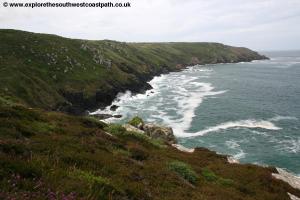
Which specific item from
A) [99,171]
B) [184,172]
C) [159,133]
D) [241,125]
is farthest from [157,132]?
[99,171]

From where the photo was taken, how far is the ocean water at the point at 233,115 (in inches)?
1949

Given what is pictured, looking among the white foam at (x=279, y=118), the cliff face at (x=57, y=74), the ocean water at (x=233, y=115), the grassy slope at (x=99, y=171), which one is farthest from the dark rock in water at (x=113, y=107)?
the grassy slope at (x=99, y=171)

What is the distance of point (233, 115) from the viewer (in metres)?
72.7

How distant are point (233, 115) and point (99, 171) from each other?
2547 inches

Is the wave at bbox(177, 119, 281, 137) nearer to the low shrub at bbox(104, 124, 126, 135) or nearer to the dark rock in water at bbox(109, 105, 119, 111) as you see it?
the dark rock in water at bbox(109, 105, 119, 111)

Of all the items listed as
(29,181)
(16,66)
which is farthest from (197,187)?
(16,66)

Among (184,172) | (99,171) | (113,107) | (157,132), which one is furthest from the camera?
(113,107)

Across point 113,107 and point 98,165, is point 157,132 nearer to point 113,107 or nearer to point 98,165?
point 98,165

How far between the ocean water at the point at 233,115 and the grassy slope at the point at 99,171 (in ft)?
72.4

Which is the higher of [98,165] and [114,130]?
[98,165]

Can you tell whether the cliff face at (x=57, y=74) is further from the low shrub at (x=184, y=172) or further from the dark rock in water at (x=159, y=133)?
the low shrub at (x=184, y=172)

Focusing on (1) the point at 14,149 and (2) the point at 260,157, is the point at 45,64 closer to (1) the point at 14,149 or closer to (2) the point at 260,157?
(2) the point at 260,157

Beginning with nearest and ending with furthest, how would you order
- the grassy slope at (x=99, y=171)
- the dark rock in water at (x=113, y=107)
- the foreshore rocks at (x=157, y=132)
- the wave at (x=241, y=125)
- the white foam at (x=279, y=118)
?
1. the grassy slope at (x=99, y=171)
2. the foreshore rocks at (x=157, y=132)
3. the wave at (x=241, y=125)
4. the white foam at (x=279, y=118)
5. the dark rock in water at (x=113, y=107)

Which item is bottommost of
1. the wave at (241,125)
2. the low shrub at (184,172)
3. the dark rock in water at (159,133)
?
the wave at (241,125)
